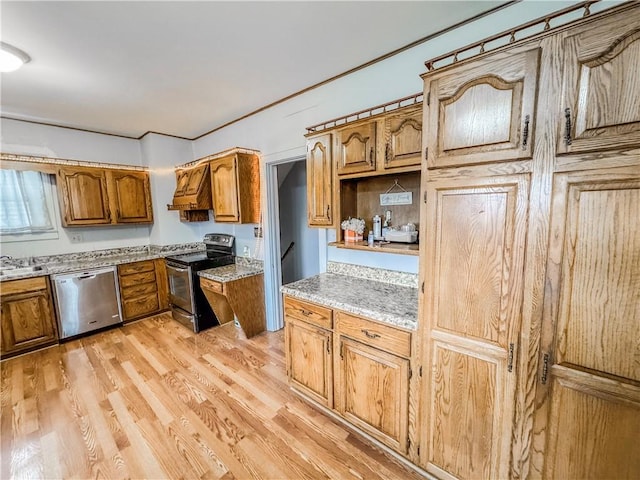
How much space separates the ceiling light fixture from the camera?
1791 millimetres

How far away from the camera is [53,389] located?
236 centimetres

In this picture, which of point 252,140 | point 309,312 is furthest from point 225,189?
point 309,312

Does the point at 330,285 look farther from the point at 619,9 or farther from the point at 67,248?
the point at 67,248

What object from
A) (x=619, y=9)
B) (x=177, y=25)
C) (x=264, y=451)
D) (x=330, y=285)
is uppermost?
(x=177, y=25)

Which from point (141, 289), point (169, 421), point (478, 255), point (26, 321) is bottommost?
point (169, 421)

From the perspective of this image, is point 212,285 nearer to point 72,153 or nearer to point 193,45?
point 193,45

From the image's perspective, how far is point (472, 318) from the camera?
1265 mm

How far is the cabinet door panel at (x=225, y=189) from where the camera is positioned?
306cm

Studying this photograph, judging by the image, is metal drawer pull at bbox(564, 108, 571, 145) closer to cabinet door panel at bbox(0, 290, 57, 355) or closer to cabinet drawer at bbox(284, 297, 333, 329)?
cabinet drawer at bbox(284, 297, 333, 329)

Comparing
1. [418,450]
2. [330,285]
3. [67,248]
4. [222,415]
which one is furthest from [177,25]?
[67,248]

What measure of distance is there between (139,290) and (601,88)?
474 cm

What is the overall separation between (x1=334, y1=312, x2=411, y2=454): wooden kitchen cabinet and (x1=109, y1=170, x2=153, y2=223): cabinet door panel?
3.69m

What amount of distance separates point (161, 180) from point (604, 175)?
466cm

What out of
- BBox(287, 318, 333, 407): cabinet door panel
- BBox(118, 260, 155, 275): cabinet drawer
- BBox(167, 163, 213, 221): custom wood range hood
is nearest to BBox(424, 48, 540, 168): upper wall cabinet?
BBox(287, 318, 333, 407): cabinet door panel
